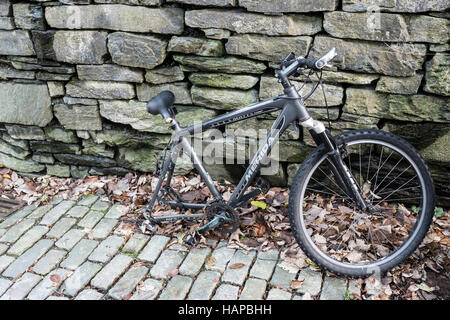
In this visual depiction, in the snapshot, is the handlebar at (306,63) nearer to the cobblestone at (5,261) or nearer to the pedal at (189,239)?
the pedal at (189,239)

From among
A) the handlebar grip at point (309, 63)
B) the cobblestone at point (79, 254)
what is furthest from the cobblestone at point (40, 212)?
the handlebar grip at point (309, 63)

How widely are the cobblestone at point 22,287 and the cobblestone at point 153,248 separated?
2.52ft

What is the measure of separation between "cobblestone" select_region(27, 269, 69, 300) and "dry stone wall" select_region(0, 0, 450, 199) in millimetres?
1368

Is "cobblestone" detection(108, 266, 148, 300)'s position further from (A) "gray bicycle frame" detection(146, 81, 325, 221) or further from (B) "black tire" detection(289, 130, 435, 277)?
(B) "black tire" detection(289, 130, 435, 277)

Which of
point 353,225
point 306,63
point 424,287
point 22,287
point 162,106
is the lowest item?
point 22,287

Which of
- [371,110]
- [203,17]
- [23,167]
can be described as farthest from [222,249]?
[23,167]

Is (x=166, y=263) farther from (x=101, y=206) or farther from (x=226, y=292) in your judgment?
(x=101, y=206)

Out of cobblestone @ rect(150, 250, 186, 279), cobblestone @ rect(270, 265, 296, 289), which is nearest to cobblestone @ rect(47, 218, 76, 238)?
cobblestone @ rect(150, 250, 186, 279)

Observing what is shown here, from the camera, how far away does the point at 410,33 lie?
9.06 ft

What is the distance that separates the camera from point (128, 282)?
2.80 m

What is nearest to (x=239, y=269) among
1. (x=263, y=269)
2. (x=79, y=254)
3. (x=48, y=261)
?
(x=263, y=269)

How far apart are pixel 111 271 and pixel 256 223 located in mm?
1205

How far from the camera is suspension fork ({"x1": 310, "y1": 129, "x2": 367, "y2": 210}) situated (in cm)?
263

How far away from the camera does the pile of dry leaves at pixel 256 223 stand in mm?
2684
